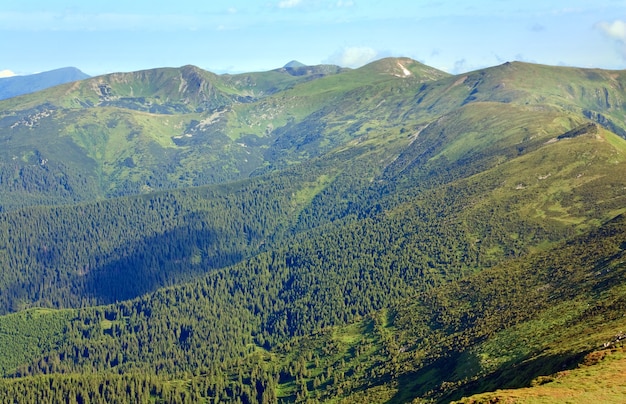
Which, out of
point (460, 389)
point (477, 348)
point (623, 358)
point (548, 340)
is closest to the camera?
point (623, 358)

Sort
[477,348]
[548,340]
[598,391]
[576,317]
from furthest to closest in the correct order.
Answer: [477,348]
[576,317]
[548,340]
[598,391]

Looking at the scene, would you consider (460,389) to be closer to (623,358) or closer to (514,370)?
(514,370)

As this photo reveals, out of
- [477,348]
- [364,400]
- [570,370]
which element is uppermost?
[570,370]

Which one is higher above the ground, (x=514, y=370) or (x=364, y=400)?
(x=514, y=370)

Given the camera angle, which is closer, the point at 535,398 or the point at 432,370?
the point at 535,398

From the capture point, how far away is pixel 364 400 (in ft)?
649

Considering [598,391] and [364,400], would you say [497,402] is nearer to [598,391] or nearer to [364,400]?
[598,391]

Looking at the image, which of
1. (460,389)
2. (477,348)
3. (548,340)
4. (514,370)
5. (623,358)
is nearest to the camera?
(623,358)

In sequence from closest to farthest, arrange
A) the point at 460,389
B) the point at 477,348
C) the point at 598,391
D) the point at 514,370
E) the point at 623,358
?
the point at 598,391
the point at 623,358
the point at 514,370
the point at 460,389
the point at 477,348

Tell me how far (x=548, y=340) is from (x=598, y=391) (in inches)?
2989

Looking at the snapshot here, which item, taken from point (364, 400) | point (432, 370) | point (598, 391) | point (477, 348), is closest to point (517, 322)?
point (477, 348)

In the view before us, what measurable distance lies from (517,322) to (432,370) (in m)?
34.9

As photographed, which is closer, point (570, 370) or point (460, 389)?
point (570, 370)

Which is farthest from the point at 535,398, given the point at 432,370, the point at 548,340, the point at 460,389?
the point at 432,370
